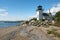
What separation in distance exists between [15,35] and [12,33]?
1.28 feet

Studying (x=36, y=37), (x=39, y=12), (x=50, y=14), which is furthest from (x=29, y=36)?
(x=50, y=14)

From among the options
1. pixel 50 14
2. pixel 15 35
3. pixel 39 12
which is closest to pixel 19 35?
pixel 15 35

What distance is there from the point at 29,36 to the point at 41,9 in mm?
74911

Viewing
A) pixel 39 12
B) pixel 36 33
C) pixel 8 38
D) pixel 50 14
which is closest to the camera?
pixel 8 38

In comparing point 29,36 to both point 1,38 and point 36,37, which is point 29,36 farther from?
point 1,38

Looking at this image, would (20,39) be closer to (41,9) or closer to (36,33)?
(36,33)

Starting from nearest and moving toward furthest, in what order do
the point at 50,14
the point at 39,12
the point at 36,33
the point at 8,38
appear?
the point at 8,38 → the point at 36,33 → the point at 39,12 → the point at 50,14

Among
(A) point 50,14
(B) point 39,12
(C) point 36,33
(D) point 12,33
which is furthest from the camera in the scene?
(A) point 50,14

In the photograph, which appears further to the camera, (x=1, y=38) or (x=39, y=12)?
(x=39, y=12)

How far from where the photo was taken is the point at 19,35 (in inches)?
370

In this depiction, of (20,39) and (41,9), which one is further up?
(41,9)

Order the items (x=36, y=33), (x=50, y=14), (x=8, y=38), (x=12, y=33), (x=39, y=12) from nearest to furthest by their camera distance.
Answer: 1. (x=8, y=38)
2. (x=12, y=33)
3. (x=36, y=33)
4. (x=39, y=12)
5. (x=50, y=14)

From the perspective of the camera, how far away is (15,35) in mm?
9273

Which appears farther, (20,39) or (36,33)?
(36,33)
